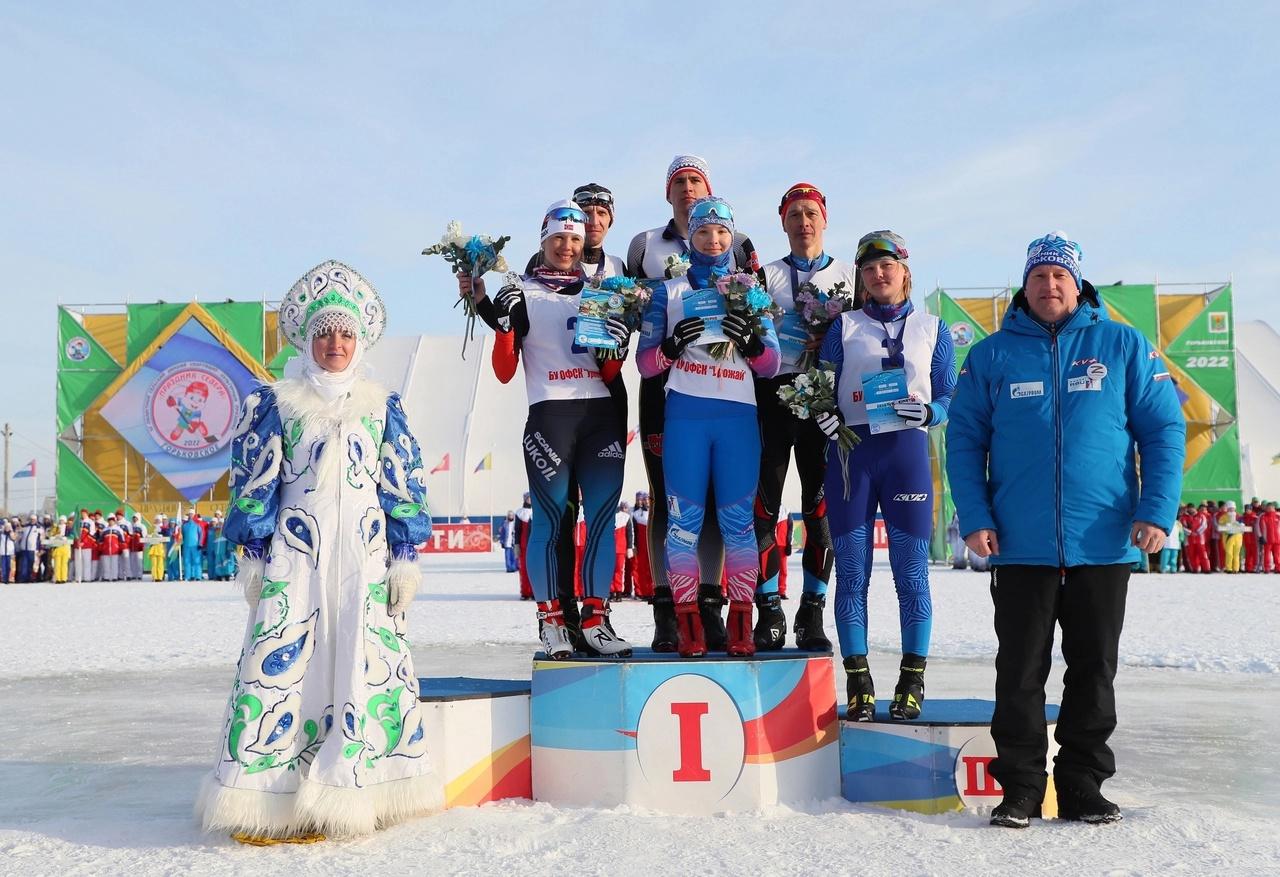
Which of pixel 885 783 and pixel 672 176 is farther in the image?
pixel 672 176

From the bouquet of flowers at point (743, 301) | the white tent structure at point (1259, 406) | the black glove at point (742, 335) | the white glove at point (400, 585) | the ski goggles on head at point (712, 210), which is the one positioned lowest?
the white glove at point (400, 585)

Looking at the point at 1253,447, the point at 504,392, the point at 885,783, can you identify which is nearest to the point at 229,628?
the point at 885,783

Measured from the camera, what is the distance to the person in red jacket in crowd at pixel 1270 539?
916 inches

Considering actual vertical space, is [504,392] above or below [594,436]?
above

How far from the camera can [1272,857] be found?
3.40 m

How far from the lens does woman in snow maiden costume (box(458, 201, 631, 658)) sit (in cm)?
470

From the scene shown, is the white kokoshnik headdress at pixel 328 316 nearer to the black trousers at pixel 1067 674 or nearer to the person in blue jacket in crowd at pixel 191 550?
the black trousers at pixel 1067 674

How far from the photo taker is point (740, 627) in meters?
4.52

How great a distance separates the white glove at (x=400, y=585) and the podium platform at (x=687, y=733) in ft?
2.20

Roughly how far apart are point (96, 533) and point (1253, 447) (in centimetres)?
4120

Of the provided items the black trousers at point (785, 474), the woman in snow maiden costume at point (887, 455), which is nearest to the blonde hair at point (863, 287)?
the woman in snow maiden costume at point (887, 455)

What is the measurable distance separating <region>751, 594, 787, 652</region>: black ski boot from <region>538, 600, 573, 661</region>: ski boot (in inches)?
37.5

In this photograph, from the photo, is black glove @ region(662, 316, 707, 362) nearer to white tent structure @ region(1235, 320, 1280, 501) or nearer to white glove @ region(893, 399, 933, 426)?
white glove @ region(893, 399, 933, 426)

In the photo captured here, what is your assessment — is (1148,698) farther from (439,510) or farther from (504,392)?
(504,392)
